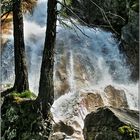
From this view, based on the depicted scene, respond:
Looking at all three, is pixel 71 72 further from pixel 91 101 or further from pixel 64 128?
pixel 64 128

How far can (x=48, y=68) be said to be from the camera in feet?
36.6

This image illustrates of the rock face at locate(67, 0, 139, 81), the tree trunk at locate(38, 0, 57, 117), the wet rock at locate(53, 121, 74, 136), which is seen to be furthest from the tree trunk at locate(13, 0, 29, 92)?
the rock face at locate(67, 0, 139, 81)

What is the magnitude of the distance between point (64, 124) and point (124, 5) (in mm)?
10770

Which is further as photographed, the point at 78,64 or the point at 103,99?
the point at 78,64

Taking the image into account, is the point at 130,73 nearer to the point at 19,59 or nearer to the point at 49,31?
the point at 19,59

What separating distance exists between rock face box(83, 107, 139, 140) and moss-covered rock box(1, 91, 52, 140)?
0.99m

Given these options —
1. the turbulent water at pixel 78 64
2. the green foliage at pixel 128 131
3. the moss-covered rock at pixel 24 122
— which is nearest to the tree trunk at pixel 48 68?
the moss-covered rock at pixel 24 122

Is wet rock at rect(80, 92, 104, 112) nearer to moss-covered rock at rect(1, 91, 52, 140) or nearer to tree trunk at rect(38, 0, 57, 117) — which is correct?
moss-covered rock at rect(1, 91, 52, 140)

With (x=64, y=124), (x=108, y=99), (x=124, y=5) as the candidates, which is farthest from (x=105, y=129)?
(x=124, y=5)

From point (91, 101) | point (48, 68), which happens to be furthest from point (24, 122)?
point (91, 101)

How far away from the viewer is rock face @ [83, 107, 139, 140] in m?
9.99

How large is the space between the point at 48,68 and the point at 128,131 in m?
2.40

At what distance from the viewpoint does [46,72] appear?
11.1 meters

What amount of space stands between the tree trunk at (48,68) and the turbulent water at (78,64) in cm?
341
